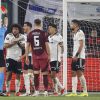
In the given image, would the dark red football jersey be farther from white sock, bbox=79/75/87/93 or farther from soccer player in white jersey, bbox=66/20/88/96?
white sock, bbox=79/75/87/93

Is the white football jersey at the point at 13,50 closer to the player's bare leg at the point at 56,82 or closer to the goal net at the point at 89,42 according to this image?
the player's bare leg at the point at 56,82

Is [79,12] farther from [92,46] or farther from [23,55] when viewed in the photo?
[23,55]

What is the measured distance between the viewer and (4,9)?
823 inches

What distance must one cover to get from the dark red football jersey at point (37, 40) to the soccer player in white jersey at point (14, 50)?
34 cm

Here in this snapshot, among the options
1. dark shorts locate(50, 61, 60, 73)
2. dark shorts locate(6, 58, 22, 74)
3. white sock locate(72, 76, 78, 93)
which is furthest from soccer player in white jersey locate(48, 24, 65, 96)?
dark shorts locate(6, 58, 22, 74)

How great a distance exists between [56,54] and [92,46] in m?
1.99

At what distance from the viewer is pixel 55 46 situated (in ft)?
57.9

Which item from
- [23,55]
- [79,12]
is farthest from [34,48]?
[79,12]

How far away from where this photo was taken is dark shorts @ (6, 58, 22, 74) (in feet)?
56.1

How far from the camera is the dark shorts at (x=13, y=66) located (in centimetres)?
1709

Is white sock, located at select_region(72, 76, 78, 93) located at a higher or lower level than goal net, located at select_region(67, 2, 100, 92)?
lower

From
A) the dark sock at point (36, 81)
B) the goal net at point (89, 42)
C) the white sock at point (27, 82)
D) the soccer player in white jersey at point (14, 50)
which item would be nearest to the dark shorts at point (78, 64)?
the dark sock at point (36, 81)

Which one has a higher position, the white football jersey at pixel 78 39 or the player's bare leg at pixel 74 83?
the white football jersey at pixel 78 39

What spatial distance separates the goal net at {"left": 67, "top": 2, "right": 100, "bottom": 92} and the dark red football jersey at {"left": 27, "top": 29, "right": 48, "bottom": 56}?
2.08m
